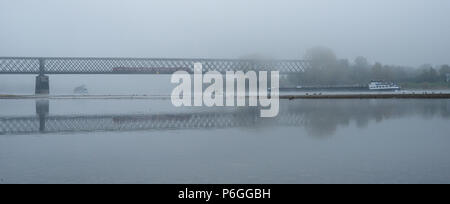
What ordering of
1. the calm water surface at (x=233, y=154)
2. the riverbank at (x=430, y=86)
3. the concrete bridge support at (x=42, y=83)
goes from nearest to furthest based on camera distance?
the calm water surface at (x=233, y=154)
the concrete bridge support at (x=42, y=83)
the riverbank at (x=430, y=86)

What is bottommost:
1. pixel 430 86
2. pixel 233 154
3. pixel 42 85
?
pixel 233 154

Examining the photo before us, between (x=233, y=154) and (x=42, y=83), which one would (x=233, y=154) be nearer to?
(x=233, y=154)

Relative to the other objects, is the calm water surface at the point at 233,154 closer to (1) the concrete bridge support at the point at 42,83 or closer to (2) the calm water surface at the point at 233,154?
(2) the calm water surface at the point at 233,154

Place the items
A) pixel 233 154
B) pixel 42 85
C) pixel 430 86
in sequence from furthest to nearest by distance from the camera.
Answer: pixel 42 85
pixel 430 86
pixel 233 154

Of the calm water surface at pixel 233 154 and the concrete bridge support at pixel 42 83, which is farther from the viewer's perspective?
the concrete bridge support at pixel 42 83

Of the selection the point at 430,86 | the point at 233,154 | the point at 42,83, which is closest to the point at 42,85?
the point at 42,83

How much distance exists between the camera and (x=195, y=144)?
15156 millimetres

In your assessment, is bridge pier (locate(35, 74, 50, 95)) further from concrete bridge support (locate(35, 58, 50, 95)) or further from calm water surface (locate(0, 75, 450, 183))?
calm water surface (locate(0, 75, 450, 183))

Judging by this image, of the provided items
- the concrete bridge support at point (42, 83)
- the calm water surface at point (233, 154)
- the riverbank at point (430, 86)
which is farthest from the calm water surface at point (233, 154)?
the riverbank at point (430, 86)

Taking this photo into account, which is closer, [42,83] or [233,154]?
[233,154]

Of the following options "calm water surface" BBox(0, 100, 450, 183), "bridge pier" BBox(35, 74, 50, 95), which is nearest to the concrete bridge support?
"bridge pier" BBox(35, 74, 50, 95)

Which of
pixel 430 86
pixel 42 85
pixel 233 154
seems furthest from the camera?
pixel 42 85
